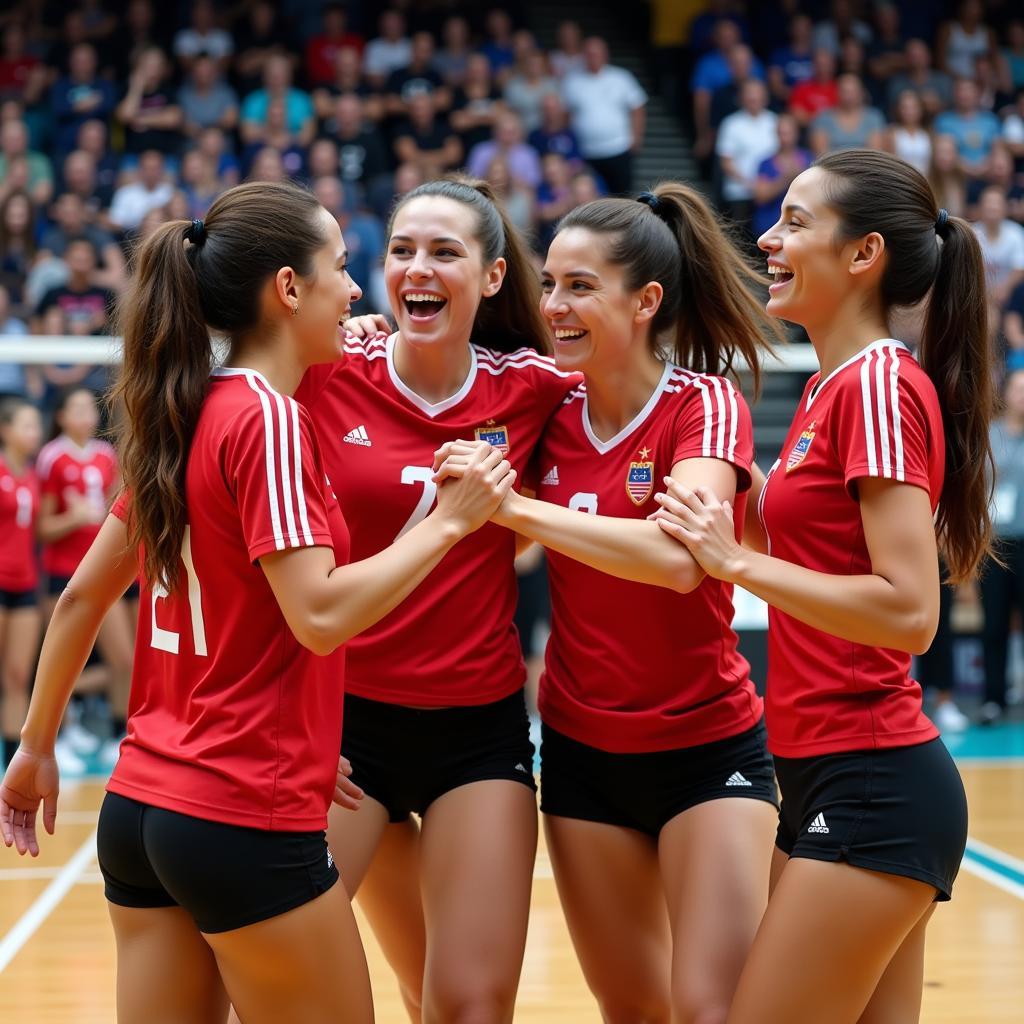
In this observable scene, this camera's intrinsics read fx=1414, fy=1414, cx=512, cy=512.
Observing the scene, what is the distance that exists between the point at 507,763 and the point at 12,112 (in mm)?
10017

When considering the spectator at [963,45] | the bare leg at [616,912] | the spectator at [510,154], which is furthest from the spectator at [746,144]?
the bare leg at [616,912]

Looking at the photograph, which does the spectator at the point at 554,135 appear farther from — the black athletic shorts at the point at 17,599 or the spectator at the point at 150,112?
the black athletic shorts at the point at 17,599

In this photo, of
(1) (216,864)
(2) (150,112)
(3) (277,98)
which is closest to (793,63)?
(3) (277,98)

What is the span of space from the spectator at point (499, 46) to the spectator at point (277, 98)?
186cm

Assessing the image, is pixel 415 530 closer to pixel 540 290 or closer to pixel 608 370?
pixel 608 370

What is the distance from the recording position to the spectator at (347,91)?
1197cm

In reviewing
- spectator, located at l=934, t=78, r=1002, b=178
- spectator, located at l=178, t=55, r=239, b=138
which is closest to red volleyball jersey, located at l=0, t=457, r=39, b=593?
spectator, located at l=178, t=55, r=239, b=138

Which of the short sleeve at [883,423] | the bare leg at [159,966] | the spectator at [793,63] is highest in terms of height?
the spectator at [793,63]

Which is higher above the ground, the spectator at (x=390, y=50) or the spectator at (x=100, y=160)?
the spectator at (x=390, y=50)

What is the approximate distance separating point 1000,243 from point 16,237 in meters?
7.60

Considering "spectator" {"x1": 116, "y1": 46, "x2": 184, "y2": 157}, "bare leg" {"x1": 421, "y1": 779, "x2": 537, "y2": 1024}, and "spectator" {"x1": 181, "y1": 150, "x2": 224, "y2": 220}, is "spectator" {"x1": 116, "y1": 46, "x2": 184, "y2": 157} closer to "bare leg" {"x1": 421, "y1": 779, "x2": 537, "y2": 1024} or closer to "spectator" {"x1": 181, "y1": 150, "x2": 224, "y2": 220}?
"spectator" {"x1": 181, "y1": 150, "x2": 224, "y2": 220}

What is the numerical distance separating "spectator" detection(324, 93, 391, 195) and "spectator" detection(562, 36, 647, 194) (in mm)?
1893

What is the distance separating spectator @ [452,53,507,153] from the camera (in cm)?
1197

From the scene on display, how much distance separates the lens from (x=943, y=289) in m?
2.74
